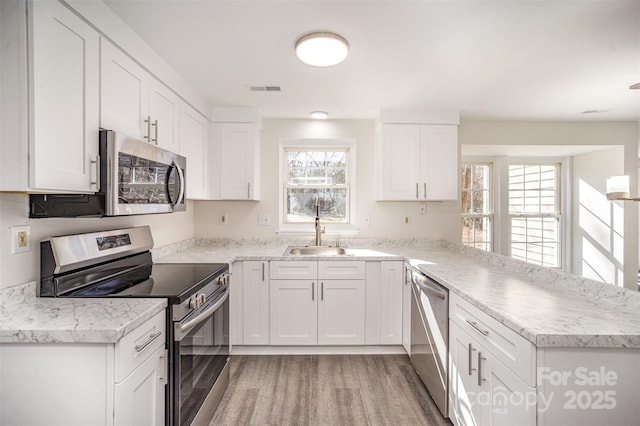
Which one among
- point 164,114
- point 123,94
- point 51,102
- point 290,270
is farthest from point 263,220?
point 51,102

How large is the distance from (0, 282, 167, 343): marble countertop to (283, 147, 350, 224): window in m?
2.19

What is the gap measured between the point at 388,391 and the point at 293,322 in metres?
0.91

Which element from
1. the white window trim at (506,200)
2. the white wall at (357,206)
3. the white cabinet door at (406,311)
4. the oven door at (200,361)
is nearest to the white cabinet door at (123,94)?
the oven door at (200,361)

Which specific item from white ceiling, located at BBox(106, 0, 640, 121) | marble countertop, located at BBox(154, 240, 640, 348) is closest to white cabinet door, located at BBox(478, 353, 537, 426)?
marble countertop, located at BBox(154, 240, 640, 348)

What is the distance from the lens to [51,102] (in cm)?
114

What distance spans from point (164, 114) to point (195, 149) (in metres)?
0.59

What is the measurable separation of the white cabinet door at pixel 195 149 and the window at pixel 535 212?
3.53 meters

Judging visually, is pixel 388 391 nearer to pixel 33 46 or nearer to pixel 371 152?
pixel 371 152

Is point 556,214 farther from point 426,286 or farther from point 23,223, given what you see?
point 23,223

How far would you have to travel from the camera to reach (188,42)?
5.84ft

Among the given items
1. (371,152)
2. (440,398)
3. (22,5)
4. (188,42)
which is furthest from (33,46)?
(371,152)

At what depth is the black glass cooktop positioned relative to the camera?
1.44 metres

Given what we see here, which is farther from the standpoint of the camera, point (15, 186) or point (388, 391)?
point (388, 391)

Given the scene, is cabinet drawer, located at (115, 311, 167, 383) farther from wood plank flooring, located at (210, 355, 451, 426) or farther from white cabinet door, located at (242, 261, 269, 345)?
white cabinet door, located at (242, 261, 269, 345)
